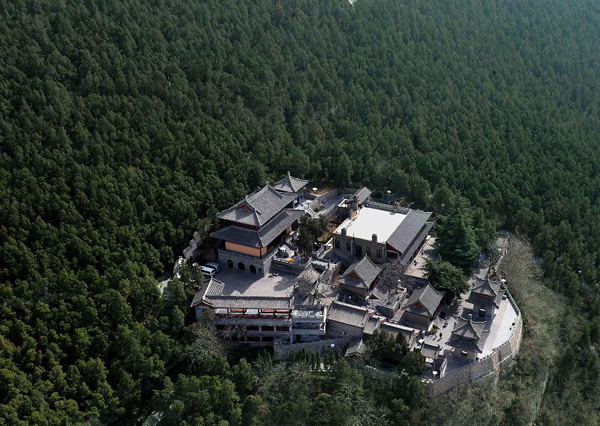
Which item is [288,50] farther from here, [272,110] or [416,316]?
[416,316]

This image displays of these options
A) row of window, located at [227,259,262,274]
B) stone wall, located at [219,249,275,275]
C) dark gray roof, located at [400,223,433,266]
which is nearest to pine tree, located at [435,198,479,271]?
dark gray roof, located at [400,223,433,266]

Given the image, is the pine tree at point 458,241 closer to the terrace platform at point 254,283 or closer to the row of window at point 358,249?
the row of window at point 358,249

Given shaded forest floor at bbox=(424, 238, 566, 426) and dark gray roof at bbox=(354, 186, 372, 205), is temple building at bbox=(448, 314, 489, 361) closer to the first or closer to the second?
shaded forest floor at bbox=(424, 238, 566, 426)

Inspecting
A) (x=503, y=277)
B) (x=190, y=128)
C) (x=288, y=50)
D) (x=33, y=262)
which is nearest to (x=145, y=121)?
(x=190, y=128)

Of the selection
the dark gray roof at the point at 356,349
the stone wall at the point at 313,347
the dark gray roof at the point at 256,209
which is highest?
the dark gray roof at the point at 256,209

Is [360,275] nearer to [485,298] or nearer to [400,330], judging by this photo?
[400,330]

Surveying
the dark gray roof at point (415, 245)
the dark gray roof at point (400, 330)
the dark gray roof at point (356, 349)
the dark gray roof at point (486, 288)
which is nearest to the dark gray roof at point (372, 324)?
the dark gray roof at point (400, 330)
